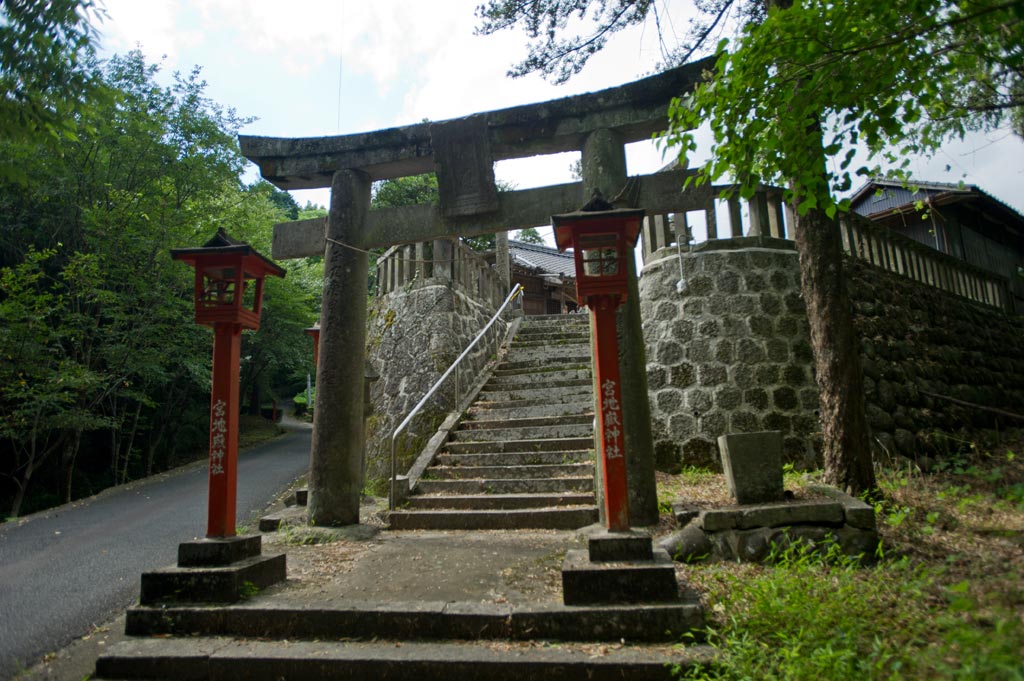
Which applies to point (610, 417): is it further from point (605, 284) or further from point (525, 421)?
point (525, 421)

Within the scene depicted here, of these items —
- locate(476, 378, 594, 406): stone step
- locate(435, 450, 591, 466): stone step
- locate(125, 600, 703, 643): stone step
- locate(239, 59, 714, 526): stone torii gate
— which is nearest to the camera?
locate(125, 600, 703, 643): stone step

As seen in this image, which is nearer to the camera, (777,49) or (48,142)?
(777,49)

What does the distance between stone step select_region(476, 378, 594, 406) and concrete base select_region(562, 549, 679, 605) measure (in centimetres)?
A: 543

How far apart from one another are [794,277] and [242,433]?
64.3 ft

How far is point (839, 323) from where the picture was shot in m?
5.27

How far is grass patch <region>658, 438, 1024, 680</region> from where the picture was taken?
7.91 ft

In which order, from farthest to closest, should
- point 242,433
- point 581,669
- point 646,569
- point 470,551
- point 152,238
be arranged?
point 242,433 → point 152,238 → point 470,551 → point 646,569 → point 581,669

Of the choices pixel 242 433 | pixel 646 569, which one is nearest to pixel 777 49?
pixel 646 569

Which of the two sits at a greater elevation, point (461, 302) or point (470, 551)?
point (461, 302)

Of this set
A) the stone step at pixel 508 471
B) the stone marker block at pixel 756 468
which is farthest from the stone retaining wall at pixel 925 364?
the stone step at pixel 508 471

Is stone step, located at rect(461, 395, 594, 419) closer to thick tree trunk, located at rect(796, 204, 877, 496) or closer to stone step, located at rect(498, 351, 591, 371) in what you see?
stone step, located at rect(498, 351, 591, 371)

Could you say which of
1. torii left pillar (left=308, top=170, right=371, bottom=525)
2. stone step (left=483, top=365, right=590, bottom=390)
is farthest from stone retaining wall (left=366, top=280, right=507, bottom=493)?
torii left pillar (left=308, top=170, right=371, bottom=525)

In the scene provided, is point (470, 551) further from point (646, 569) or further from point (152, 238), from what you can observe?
point (152, 238)

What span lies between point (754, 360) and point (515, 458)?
3.62 metres
